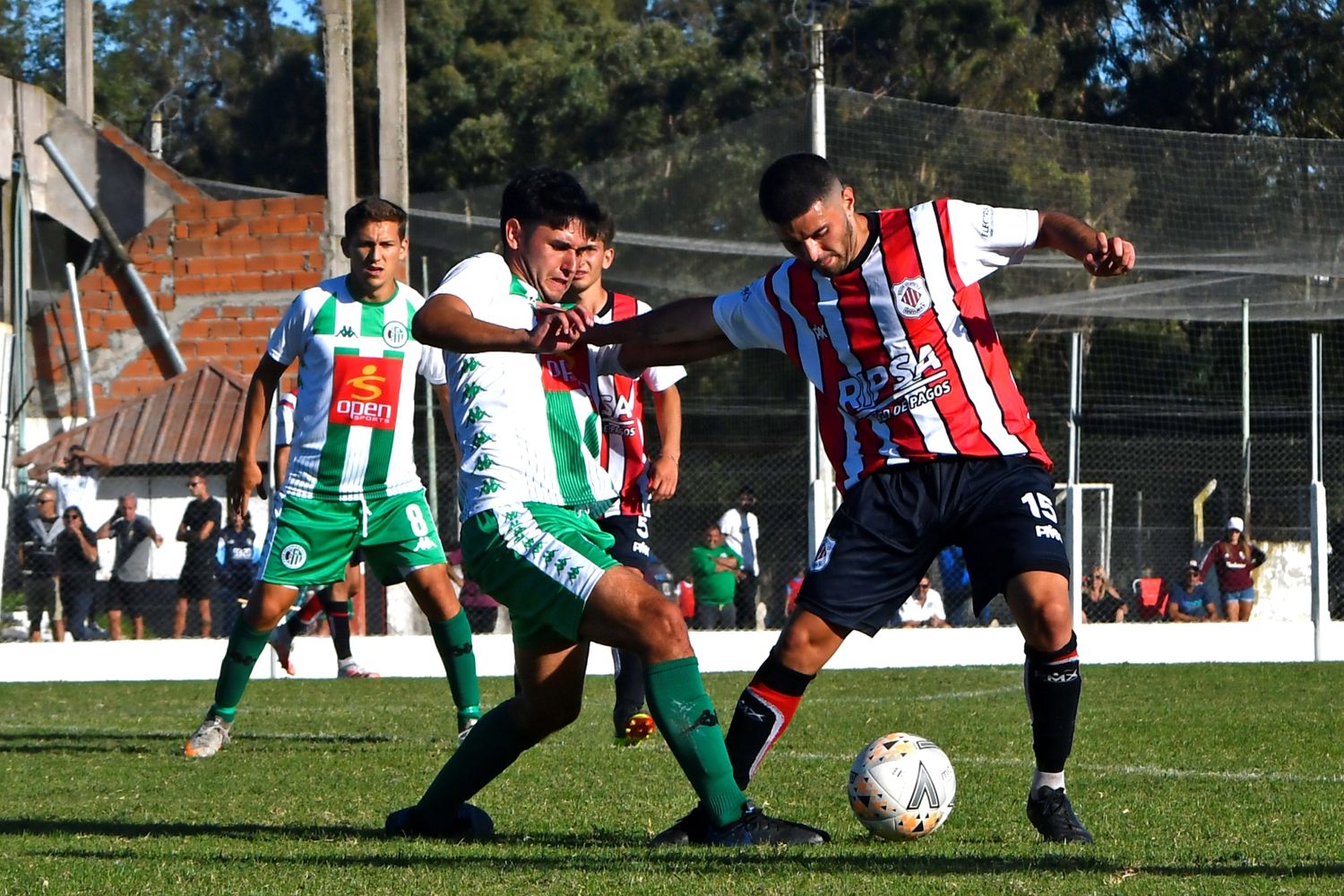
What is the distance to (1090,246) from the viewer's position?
180 inches

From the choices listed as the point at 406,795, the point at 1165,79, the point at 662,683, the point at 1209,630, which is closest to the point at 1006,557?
the point at 662,683

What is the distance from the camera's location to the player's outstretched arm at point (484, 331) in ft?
14.2

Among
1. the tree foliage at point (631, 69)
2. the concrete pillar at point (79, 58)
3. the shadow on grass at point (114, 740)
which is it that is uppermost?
the tree foliage at point (631, 69)

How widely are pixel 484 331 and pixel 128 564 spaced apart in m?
11.7

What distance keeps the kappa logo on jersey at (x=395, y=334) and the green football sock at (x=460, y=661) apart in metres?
1.22

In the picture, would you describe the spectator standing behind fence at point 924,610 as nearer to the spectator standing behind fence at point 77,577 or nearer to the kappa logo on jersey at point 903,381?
the spectator standing behind fence at point 77,577

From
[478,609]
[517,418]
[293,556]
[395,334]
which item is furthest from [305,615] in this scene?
[517,418]

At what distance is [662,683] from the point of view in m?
4.43

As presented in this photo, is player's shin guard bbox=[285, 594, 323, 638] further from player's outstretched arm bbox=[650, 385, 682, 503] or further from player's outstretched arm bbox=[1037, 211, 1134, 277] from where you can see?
player's outstretched arm bbox=[1037, 211, 1134, 277]

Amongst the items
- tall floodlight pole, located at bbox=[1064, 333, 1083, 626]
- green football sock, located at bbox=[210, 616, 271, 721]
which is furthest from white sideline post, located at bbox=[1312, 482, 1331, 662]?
green football sock, located at bbox=[210, 616, 271, 721]

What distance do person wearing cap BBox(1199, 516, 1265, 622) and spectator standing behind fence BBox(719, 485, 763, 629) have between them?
14.2ft

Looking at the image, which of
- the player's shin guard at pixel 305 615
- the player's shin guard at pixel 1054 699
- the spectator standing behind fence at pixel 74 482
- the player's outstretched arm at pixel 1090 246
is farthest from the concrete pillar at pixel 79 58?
the player's shin guard at pixel 1054 699

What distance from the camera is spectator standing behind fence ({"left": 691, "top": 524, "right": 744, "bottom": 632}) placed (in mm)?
16234

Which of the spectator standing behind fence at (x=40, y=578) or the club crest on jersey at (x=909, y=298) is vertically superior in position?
the club crest on jersey at (x=909, y=298)
